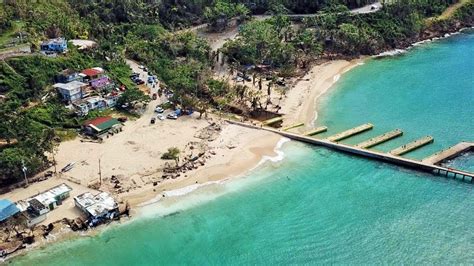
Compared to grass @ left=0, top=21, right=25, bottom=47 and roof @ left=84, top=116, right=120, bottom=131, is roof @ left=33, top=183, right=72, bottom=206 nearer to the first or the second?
roof @ left=84, top=116, right=120, bottom=131

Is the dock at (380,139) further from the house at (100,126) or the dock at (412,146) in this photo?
the house at (100,126)

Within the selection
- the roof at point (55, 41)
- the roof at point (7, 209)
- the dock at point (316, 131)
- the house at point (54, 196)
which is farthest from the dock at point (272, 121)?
the roof at point (7, 209)

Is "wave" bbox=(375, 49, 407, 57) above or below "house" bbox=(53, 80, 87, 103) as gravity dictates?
above

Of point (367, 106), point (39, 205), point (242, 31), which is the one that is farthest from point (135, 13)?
point (39, 205)

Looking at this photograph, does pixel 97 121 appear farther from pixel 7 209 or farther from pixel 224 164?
pixel 7 209

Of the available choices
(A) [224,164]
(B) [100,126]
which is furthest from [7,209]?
(A) [224,164]

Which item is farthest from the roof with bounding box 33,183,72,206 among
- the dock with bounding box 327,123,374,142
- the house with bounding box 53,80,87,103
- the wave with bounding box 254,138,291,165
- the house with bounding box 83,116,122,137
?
the dock with bounding box 327,123,374,142
